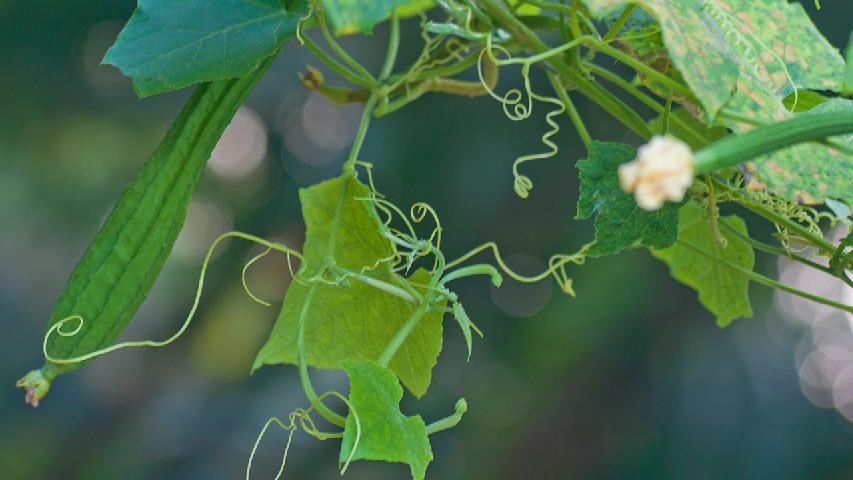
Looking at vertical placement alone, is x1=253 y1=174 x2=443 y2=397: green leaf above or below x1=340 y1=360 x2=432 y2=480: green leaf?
below

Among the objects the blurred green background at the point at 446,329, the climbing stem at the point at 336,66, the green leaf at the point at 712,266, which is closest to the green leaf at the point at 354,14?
the climbing stem at the point at 336,66

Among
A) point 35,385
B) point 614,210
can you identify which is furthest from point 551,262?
point 35,385

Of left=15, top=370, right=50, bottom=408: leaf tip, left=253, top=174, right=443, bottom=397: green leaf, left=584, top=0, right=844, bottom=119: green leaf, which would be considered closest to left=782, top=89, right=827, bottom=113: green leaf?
left=584, top=0, right=844, bottom=119: green leaf

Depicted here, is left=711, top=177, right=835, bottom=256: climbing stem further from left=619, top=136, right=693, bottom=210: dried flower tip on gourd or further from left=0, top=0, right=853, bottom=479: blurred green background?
left=0, top=0, right=853, bottom=479: blurred green background

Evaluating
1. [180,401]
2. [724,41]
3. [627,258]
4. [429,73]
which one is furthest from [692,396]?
[724,41]

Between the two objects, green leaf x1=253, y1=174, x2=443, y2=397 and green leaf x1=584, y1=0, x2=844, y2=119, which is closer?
green leaf x1=584, y1=0, x2=844, y2=119

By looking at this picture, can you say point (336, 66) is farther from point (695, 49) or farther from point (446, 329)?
point (446, 329)

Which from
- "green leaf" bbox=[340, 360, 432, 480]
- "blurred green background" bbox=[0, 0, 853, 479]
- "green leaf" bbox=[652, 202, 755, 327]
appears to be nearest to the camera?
"green leaf" bbox=[340, 360, 432, 480]
